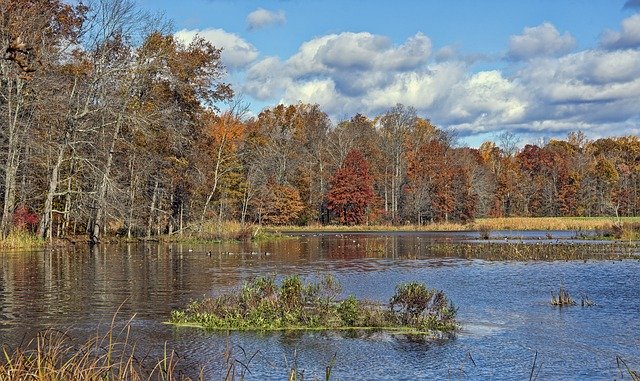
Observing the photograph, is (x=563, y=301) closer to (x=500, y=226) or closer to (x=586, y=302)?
(x=586, y=302)

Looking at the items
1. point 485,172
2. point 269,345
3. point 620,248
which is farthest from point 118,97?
point 485,172

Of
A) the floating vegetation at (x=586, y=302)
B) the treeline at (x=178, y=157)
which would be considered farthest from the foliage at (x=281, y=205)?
the floating vegetation at (x=586, y=302)

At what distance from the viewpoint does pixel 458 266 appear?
1314 inches

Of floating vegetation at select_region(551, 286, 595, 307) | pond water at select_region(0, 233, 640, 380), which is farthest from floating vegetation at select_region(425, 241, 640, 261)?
floating vegetation at select_region(551, 286, 595, 307)

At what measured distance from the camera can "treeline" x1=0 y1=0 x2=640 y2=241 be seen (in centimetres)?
4419

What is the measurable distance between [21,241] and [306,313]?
28965 mm

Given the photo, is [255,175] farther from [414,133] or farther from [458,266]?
[458,266]

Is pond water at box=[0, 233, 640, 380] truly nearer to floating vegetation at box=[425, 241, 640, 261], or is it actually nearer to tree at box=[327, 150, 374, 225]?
floating vegetation at box=[425, 241, 640, 261]

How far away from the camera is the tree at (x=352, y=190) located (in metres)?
90.4

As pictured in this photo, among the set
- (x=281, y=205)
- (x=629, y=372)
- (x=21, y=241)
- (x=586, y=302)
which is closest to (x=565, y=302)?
(x=586, y=302)

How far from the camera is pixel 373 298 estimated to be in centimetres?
2142

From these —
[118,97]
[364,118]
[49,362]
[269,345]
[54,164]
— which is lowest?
[269,345]

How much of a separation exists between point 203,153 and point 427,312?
44.0 meters

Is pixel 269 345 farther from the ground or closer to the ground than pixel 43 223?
closer to the ground
